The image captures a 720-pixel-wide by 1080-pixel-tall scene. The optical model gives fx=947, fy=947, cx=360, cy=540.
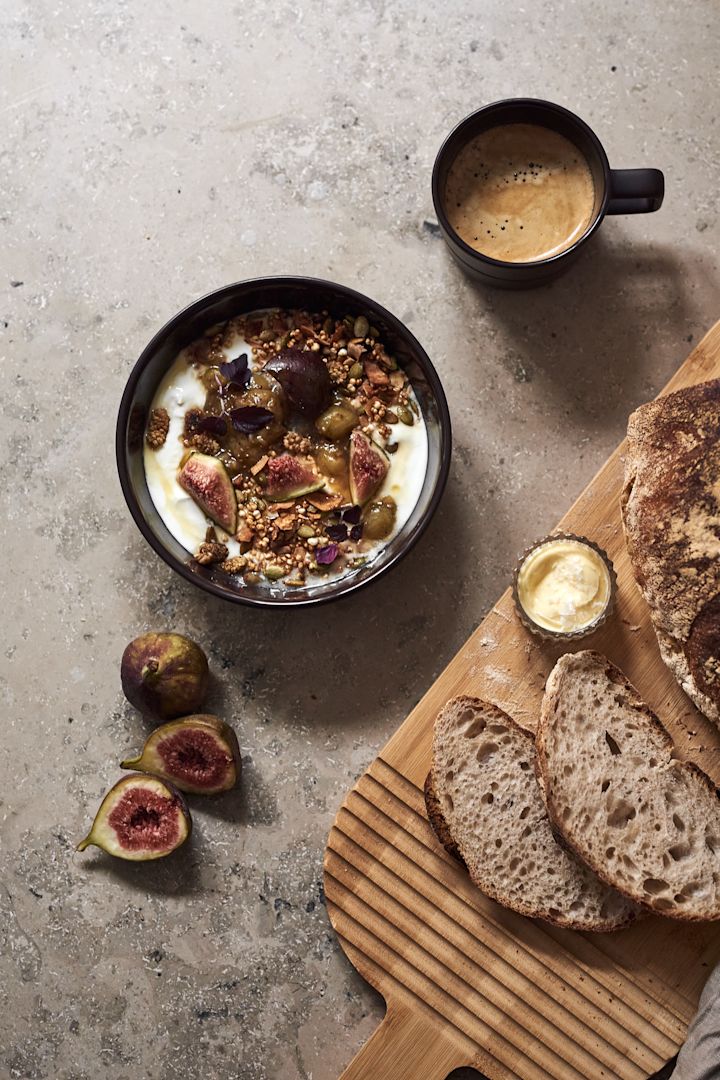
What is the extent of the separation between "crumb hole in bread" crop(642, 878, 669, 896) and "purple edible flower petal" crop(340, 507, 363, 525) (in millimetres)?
1111

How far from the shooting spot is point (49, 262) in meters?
2.64

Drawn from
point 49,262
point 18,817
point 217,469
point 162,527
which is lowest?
point 18,817

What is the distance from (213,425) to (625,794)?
136 cm

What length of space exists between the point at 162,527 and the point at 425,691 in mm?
813

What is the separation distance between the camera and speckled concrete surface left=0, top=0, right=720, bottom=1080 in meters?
2.51

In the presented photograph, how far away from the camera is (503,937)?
7.64ft

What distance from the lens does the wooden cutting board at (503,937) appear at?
2311mm

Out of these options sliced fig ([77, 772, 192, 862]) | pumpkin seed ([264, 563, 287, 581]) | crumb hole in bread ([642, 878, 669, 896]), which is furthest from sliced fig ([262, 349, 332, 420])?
crumb hole in bread ([642, 878, 669, 896])

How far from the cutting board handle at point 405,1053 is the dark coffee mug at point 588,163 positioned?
185cm

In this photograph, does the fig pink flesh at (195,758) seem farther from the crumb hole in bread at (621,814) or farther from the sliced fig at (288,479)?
the crumb hole in bread at (621,814)

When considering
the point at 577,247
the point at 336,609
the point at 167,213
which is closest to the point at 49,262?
the point at 167,213

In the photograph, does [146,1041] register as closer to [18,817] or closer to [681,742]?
[18,817]

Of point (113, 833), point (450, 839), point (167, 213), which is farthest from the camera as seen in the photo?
point (167, 213)

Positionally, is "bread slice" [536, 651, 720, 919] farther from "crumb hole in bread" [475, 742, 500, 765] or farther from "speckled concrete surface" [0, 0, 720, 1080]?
"speckled concrete surface" [0, 0, 720, 1080]
